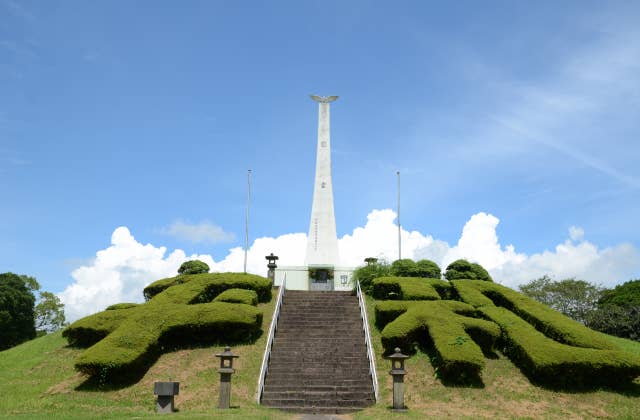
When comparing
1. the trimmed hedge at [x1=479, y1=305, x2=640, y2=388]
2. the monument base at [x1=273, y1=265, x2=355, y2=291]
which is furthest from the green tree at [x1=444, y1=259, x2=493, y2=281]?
the trimmed hedge at [x1=479, y1=305, x2=640, y2=388]

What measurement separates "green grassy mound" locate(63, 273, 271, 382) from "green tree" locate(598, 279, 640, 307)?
3112cm

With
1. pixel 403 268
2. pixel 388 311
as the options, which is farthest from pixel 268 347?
pixel 403 268

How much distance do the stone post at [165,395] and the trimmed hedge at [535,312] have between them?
44.8ft

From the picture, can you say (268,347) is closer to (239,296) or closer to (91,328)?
(239,296)

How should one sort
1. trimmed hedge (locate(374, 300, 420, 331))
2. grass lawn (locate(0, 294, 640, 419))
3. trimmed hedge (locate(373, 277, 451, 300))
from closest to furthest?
grass lawn (locate(0, 294, 640, 419)) → trimmed hedge (locate(374, 300, 420, 331)) → trimmed hedge (locate(373, 277, 451, 300))

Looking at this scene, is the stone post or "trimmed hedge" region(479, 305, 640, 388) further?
"trimmed hedge" region(479, 305, 640, 388)

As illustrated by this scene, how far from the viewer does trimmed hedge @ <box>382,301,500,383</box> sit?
1800 cm

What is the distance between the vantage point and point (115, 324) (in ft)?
72.9

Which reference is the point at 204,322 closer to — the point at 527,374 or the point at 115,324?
the point at 115,324

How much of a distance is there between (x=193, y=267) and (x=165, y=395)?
52.8 feet

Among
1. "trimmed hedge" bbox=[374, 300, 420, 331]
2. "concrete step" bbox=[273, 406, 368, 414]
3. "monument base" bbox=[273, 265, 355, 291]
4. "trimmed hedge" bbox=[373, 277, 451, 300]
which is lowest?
"concrete step" bbox=[273, 406, 368, 414]

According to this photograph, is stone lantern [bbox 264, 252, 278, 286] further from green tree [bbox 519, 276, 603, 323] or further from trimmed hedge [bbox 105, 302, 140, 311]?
green tree [bbox 519, 276, 603, 323]

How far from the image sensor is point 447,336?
1925 cm

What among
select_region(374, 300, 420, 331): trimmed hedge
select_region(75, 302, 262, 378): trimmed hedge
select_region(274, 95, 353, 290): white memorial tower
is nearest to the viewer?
select_region(75, 302, 262, 378): trimmed hedge
